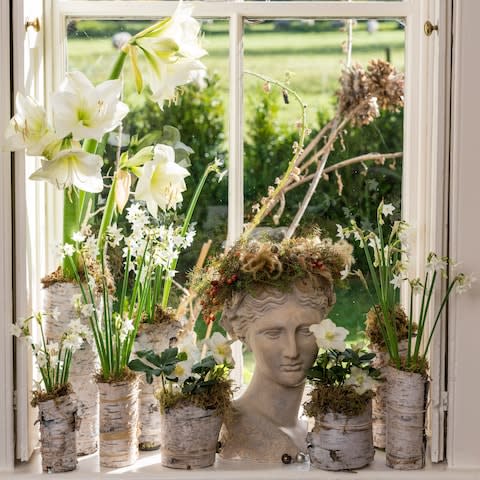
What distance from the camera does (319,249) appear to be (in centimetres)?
267

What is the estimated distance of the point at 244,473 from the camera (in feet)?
8.45

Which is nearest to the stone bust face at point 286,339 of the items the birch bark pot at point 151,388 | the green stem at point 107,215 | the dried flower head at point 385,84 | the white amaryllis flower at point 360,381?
the white amaryllis flower at point 360,381

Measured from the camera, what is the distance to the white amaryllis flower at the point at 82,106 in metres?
2.42

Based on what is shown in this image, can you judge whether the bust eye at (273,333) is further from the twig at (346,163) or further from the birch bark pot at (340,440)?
the twig at (346,163)

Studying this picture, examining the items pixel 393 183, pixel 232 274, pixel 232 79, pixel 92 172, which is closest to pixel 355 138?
pixel 393 183

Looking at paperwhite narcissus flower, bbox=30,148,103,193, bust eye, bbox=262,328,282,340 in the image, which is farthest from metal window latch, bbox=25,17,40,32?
bust eye, bbox=262,328,282,340

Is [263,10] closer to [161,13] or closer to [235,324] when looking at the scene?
[161,13]

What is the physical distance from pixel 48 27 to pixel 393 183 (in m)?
1.05

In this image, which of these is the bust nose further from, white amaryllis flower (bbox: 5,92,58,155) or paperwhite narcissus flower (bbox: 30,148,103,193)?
white amaryllis flower (bbox: 5,92,58,155)

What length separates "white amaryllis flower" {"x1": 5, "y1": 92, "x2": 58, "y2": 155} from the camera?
7.97 feet

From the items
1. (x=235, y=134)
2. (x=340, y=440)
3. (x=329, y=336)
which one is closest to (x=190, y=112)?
(x=235, y=134)

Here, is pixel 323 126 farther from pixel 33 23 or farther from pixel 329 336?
pixel 33 23

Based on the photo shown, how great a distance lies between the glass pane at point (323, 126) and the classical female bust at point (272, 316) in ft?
0.91

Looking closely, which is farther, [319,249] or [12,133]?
[319,249]
